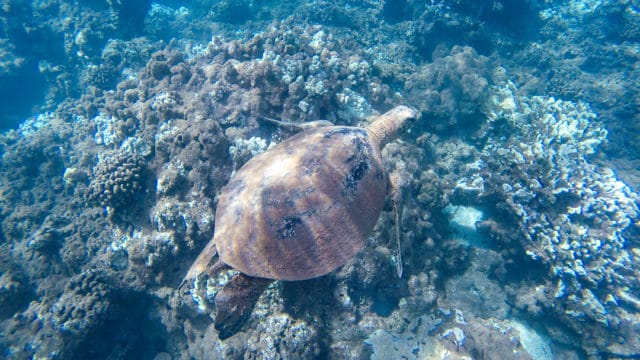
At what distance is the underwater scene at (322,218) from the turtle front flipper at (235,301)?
0.7 inches

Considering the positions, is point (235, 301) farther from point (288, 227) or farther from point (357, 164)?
point (357, 164)

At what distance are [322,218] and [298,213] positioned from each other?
1.02 ft


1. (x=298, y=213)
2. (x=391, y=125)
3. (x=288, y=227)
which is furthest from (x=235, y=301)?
(x=391, y=125)

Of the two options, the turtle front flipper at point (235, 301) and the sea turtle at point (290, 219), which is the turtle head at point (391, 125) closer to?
the sea turtle at point (290, 219)

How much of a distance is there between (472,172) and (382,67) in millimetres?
3724

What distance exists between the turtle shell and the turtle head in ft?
4.03

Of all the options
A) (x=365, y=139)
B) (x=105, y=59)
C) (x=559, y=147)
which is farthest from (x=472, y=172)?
(x=105, y=59)

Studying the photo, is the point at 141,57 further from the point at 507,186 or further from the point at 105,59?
the point at 507,186

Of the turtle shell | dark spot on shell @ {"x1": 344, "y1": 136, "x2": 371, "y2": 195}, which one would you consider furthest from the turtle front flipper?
dark spot on shell @ {"x1": 344, "y1": 136, "x2": 371, "y2": 195}

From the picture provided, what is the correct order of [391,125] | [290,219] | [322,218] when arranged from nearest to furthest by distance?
[290,219] < [322,218] < [391,125]

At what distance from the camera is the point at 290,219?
3.42 meters

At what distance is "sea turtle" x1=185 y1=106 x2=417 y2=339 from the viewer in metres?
3.43

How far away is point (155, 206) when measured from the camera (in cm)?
519

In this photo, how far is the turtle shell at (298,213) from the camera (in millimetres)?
3426
